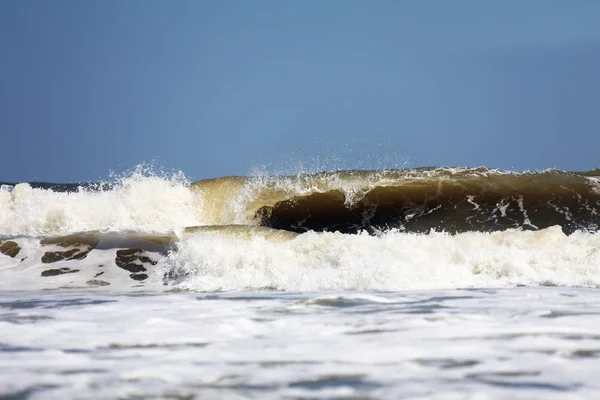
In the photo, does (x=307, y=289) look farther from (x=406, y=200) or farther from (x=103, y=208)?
(x=406, y=200)

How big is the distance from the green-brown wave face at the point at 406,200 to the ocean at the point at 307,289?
4 cm

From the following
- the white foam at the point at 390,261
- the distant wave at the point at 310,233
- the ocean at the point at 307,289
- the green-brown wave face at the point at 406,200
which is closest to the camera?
the ocean at the point at 307,289

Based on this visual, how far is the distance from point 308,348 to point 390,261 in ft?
13.8

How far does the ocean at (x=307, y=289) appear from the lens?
3.15 metres

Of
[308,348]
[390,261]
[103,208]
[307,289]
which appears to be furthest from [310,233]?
[308,348]

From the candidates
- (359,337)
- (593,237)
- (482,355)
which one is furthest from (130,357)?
(593,237)

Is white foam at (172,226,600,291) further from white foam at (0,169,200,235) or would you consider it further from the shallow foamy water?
white foam at (0,169,200,235)

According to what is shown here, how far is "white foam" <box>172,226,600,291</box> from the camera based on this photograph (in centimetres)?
748

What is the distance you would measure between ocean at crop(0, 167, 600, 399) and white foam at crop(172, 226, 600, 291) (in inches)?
1.0

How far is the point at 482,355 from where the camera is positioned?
3520 mm

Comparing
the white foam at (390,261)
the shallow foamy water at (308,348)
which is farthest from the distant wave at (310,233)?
the shallow foamy water at (308,348)

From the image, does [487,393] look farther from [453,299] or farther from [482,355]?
[453,299]

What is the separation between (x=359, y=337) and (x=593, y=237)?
5.72 m

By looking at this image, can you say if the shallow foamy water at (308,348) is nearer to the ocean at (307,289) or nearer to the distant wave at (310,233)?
the ocean at (307,289)
